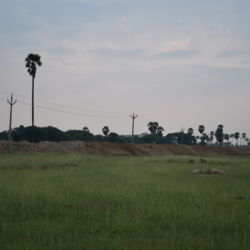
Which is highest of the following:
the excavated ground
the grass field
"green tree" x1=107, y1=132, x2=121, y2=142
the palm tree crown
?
the palm tree crown

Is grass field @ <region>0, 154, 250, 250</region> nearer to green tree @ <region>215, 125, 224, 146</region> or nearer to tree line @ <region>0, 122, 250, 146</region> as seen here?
tree line @ <region>0, 122, 250, 146</region>

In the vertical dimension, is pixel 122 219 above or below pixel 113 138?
below

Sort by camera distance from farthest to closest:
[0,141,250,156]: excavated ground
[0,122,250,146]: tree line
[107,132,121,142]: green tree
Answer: [107,132,121,142]: green tree, [0,122,250,146]: tree line, [0,141,250,156]: excavated ground

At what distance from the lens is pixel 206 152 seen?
113 meters

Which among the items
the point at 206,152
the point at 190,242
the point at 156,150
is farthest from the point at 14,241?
the point at 206,152

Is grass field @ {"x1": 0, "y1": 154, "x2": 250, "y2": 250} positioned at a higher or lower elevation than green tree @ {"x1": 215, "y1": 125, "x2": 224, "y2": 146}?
lower

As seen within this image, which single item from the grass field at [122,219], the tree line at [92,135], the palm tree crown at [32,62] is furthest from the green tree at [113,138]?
the grass field at [122,219]

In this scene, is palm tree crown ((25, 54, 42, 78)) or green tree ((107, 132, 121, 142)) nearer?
palm tree crown ((25, 54, 42, 78))

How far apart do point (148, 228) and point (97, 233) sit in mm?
1471

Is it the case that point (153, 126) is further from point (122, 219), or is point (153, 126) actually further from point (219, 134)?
point (122, 219)

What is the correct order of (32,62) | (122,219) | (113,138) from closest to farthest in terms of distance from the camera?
1. (122,219)
2. (32,62)
3. (113,138)

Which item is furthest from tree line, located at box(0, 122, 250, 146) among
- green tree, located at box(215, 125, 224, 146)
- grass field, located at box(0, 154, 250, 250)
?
grass field, located at box(0, 154, 250, 250)

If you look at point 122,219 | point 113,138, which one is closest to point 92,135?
point 113,138

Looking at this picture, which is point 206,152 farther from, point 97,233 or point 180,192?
point 97,233
